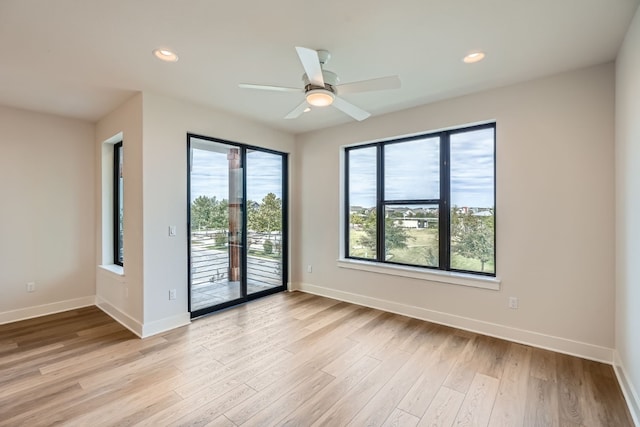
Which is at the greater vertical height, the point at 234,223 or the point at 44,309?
the point at 234,223

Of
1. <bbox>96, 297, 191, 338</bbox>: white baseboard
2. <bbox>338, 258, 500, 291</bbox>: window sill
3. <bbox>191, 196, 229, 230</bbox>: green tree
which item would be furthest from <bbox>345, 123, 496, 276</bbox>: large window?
<bbox>96, 297, 191, 338</bbox>: white baseboard

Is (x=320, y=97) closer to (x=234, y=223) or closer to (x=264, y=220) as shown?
(x=234, y=223)

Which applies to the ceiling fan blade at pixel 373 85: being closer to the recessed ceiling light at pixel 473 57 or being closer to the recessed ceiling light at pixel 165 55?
the recessed ceiling light at pixel 473 57

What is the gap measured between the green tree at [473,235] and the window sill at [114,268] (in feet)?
13.2

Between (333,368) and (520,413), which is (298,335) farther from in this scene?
(520,413)

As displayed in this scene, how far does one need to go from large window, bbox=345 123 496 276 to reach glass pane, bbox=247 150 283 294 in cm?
115

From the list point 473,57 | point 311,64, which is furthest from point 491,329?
point 311,64

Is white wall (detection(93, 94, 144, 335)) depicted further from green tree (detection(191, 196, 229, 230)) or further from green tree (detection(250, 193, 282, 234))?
green tree (detection(250, 193, 282, 234))

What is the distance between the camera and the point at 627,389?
2.12m

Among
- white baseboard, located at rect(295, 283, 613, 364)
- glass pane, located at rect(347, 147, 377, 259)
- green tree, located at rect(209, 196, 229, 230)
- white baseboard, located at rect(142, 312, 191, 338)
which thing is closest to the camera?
white baseboard, located at rect(295, 283, 613, 364)

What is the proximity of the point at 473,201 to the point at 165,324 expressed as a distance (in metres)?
3.74

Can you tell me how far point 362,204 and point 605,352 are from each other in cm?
290

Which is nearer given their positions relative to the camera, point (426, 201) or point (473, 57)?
point (473, 57)

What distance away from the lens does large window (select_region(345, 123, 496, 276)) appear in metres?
3.34
